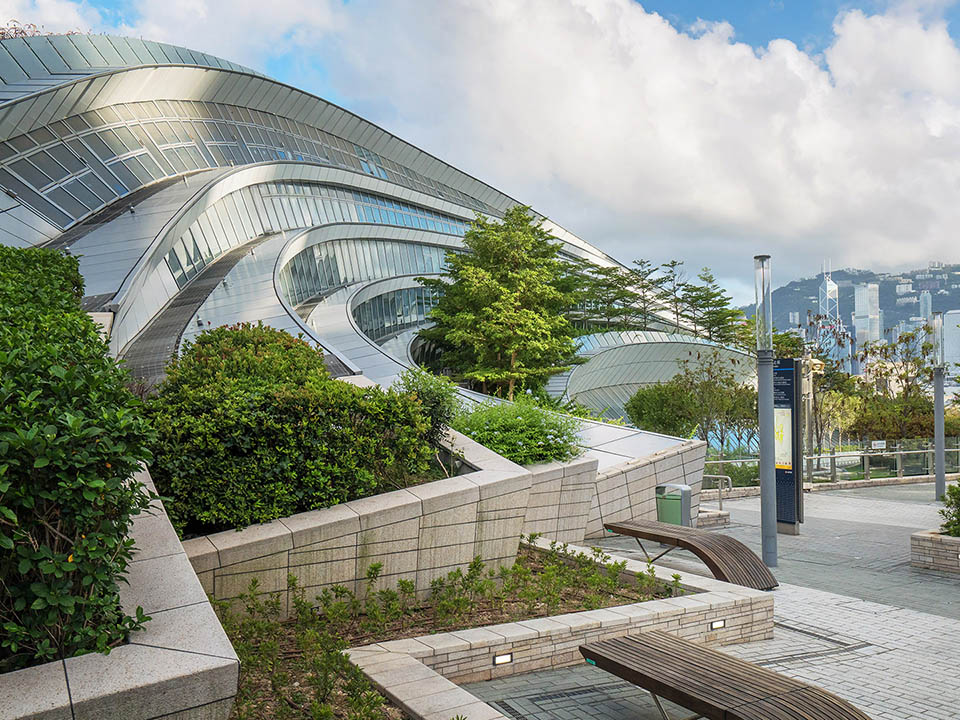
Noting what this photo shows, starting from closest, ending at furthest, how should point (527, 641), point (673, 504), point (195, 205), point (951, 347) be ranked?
point (527, 641)
point (673, 504)
point (195, 205)
point (951, 347)

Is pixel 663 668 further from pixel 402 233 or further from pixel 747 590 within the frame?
pixel 402 233

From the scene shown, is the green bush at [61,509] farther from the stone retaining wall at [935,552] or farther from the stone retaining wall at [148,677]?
the stone retaining wall at [935,552]

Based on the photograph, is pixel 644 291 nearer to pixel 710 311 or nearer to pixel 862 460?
pixel 710 311

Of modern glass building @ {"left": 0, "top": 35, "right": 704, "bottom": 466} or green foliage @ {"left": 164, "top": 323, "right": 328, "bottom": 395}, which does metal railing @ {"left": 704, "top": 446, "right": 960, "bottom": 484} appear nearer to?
modern glass building @ {"left": 0, "top": 35, "right": 704, "bottom": 466}

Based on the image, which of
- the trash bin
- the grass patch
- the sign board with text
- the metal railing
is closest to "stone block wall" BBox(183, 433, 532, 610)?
the grass patch

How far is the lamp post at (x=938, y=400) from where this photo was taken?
1916 cm

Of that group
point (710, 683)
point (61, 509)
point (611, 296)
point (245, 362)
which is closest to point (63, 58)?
point (245, 362)

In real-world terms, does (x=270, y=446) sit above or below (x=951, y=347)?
below

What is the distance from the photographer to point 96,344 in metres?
5.67

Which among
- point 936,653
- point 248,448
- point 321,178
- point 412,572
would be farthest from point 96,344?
point 321,178

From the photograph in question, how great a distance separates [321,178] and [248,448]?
3320 cm

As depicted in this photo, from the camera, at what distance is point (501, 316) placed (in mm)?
23609

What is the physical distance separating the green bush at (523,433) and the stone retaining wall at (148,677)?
18.6 feet

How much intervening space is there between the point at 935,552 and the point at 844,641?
4.50 meters
